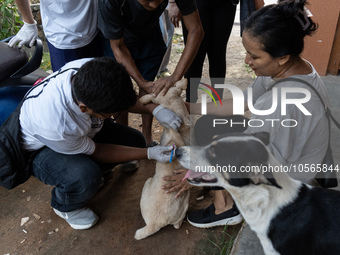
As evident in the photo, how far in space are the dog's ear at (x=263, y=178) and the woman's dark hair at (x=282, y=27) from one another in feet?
2.43

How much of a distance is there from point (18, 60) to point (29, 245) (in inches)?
67.4

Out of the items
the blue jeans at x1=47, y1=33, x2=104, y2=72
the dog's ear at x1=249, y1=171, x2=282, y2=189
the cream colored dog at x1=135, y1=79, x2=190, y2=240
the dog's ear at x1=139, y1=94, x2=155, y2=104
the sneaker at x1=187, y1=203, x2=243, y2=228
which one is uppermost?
the blue jeans at x1=47, y1=33, x2=104, y2=72

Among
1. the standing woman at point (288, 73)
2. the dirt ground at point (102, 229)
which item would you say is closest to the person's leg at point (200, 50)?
the dirt ground at point (102, 229)

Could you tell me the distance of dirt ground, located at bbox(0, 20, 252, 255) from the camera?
2480 millimetres

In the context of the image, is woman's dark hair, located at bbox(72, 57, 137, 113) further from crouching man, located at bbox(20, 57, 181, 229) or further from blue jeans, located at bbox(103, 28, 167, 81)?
blue jeans, located at bbox(103, 28, 167, 81)

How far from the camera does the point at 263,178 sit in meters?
Answer: 1.55

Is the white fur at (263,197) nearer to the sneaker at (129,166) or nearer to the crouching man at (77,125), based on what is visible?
the crouching man at (77,125)

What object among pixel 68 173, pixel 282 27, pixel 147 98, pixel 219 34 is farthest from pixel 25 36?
pixel 282 27

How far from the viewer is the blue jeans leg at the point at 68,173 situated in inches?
93.1

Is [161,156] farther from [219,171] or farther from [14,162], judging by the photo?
[14,162]

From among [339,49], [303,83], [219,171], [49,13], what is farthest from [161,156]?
[339,49]

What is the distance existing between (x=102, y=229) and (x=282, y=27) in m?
2.09

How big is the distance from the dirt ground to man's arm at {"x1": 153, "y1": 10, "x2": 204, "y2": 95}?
38.8 inches

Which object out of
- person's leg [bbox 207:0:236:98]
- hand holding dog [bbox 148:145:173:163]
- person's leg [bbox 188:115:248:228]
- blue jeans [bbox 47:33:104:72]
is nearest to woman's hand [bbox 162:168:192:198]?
hand holding dog [bbox 148:145:173:163]
